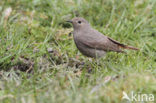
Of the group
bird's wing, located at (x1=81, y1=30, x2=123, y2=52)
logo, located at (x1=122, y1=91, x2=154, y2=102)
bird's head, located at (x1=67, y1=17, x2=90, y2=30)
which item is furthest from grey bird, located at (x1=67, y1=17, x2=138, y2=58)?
logo, located at (x1=122, y1=91, x2=154, y2=102)

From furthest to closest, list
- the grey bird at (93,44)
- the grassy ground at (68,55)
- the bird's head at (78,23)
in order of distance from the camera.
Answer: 1. the bird's head at (78,23)
2. the grey bird at (93,44)
3. the grassy ground at (68,55)

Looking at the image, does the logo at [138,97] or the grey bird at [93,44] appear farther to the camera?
the grey bird at [93,44]

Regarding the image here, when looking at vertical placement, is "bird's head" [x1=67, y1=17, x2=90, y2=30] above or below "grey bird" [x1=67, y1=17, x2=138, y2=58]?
above

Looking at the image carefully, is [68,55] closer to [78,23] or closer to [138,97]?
[78,23]

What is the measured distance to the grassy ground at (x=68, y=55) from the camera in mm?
4098

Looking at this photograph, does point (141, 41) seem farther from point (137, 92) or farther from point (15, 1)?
point (15, 1)

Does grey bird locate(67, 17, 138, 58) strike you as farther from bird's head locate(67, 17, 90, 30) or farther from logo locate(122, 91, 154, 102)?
logo locate(122, 91, 154, 102)

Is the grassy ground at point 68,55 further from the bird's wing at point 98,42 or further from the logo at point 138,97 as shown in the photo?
the bird's wing at point 98,42

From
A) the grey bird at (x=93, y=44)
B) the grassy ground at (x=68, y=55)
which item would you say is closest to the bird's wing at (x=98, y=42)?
the grey bird at (x=93, y=44)

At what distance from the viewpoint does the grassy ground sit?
4098mm

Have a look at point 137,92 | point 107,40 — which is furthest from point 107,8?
point 137,92

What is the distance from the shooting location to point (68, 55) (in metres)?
6.21

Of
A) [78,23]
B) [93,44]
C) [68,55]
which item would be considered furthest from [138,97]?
[78,23]

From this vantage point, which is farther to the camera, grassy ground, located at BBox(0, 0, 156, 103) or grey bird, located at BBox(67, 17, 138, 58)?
grey bird, located at BBox(67, 17, 138, 58)
